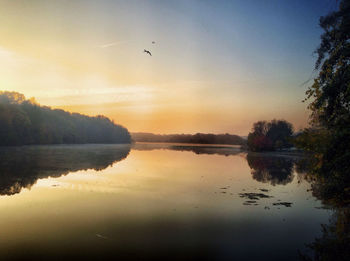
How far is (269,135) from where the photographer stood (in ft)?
382

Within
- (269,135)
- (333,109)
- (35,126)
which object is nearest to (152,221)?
(333,109)

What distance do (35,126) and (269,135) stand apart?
316ft

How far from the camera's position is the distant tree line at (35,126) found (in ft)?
281

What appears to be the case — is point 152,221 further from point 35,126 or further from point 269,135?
point 269,135

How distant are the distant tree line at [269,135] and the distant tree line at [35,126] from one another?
84.6 m

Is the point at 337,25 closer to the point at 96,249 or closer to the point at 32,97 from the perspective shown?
the point at 96,249

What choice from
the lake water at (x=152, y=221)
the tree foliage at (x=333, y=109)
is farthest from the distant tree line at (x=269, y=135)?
the tree foliage at (x=333, y=109)

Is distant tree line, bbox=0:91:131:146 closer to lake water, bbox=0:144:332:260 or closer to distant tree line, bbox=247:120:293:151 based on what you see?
lake water, bbox=0:144:332:260

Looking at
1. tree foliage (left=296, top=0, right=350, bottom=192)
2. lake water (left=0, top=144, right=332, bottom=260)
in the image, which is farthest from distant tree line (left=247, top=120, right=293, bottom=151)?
tree foliage (left=296, top=0, right=350, bottom=192)

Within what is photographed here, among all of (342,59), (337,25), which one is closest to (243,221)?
(342,59)

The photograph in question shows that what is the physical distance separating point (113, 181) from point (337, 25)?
21.7 meters

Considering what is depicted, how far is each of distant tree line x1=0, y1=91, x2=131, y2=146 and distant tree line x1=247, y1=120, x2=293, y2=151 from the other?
84607 mm

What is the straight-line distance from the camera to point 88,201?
A: 58.7 ft

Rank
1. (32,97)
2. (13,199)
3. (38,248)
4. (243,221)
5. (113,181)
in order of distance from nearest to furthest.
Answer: (38,248) < (243,221) < (13,199) < (113,181) < (32,97)
